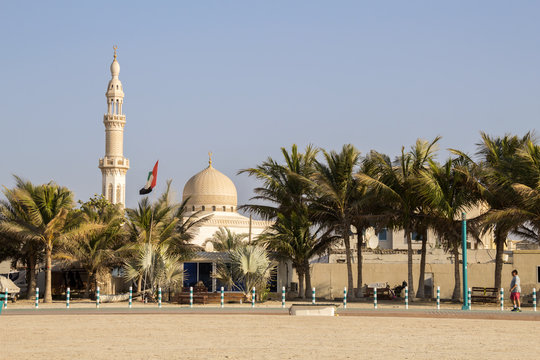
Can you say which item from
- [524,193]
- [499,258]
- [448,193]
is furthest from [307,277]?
[524,193]

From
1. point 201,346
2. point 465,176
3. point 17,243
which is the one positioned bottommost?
point 201,346

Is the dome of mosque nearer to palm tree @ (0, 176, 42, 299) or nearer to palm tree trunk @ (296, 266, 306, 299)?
palm tree @ (0, 176, 42, 299)

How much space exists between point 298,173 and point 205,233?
4383cm

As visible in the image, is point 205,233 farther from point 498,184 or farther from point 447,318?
point 447,318

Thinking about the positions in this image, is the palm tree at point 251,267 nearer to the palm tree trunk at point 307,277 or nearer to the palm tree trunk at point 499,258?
Result: the palm tree trunk at point 307,277

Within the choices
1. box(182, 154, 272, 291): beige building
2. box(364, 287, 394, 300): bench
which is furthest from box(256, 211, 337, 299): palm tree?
box(182, 154, 272, 291): beige building

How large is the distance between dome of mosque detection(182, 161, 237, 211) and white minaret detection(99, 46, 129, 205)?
851 cm

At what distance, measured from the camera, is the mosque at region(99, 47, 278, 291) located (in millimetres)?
77125

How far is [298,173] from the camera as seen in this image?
3681cm

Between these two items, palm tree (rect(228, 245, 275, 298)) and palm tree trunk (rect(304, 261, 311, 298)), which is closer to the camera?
palm tree (rect(228, 245, 275, 298))

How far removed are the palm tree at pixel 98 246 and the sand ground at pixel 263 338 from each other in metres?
11.3

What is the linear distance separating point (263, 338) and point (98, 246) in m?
20.3

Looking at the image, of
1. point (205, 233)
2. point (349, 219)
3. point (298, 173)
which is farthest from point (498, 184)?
point (205, 233)

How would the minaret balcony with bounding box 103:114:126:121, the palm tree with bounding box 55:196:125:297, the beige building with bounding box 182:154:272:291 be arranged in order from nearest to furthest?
the palm tree with bounding box 55:196:125:297
the minaret balcony with bounding box 103:114:126:121
the beige building with bounding box 182:154:272:291
